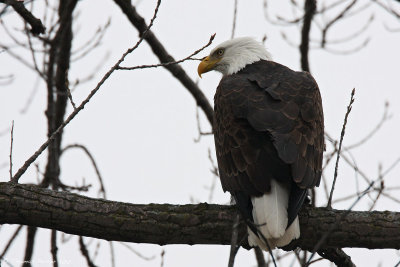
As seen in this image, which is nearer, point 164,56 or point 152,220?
point 152,220

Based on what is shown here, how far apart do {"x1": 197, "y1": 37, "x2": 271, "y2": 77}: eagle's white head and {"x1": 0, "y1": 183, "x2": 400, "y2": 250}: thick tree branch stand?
2.73m

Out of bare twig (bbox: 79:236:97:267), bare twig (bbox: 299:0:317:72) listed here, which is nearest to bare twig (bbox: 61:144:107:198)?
bare twig (bbox: 79:236:97:267)

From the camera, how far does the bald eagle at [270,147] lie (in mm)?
4199

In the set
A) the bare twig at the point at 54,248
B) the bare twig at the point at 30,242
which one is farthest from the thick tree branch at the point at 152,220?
the bare twig at the point at 30,242

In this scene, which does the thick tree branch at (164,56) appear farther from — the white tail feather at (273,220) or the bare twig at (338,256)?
the bare twig at (338,256)

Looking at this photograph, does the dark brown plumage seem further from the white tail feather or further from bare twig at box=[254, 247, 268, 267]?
bare twig at box=[254, 247, 268, 267]

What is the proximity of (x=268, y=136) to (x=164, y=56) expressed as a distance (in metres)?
2.16

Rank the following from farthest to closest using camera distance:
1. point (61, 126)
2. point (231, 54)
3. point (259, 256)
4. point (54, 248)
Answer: point (231, 54) → point (259, 256) → point (54, 248) → point (61, 126)

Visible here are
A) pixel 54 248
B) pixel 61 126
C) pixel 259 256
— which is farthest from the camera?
pixel 259 256

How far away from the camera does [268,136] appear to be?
4.48 m

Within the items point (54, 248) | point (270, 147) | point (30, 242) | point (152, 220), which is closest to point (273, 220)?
point (270, 147)

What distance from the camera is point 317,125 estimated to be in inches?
193

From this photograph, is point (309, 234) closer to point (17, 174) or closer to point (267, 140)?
point (267, 140)

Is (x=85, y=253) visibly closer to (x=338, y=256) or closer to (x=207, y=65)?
(x=338, y=256)
